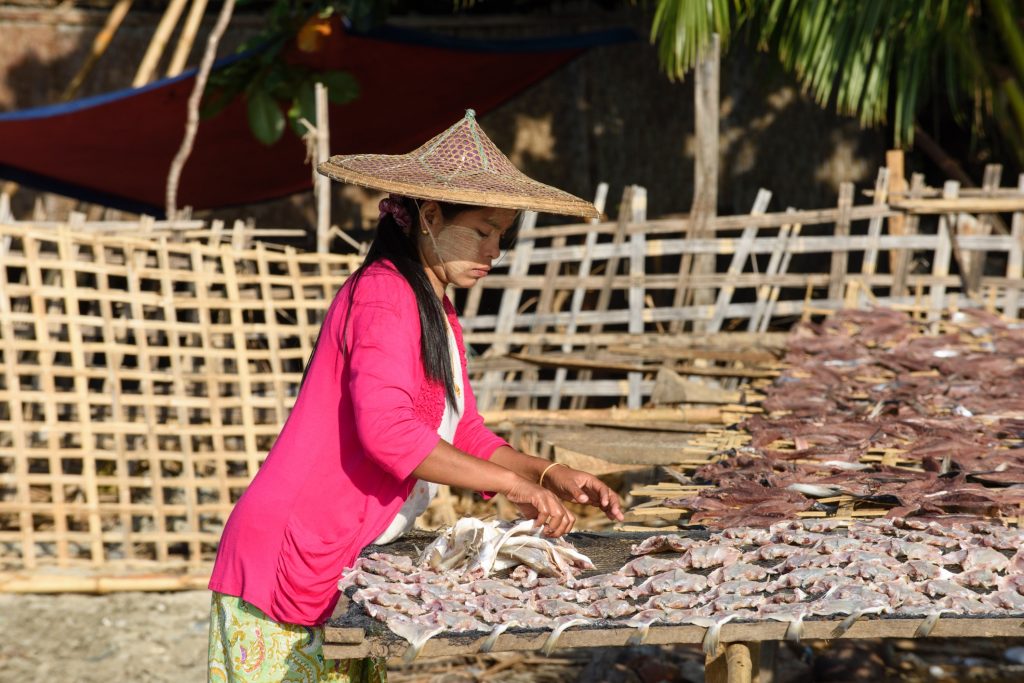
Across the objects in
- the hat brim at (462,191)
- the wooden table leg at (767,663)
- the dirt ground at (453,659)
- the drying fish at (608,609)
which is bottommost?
the dirt ground at (453,659)

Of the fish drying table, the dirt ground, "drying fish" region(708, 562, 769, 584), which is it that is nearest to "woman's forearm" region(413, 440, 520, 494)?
the fish drying table

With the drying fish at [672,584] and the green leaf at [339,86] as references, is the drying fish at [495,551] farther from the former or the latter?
the green leaf at [339,86]

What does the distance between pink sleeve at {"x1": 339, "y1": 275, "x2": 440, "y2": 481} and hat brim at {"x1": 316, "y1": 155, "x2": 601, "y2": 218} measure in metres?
0.18

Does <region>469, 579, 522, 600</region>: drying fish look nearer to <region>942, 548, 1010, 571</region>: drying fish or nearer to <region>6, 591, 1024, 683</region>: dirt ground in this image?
<region>942, 548, 1010, 571</region>: drying fish

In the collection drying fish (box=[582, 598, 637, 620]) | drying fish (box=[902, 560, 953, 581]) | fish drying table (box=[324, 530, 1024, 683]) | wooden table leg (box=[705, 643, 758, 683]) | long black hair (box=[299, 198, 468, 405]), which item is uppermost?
long black hair (box=[299, 198, 468, 405])

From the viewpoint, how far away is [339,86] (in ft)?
24.7

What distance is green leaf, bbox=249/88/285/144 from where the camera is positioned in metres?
7.33

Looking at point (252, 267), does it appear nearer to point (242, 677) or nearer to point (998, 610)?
point (242, 677)

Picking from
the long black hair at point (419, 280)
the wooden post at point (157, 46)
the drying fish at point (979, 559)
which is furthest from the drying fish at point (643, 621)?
the wooden post at point (157, 46)

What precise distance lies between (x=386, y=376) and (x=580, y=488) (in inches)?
21.3

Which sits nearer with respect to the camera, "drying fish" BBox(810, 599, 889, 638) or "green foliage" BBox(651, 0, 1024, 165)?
"drying fish" BBox(810, 599, 889, 638)

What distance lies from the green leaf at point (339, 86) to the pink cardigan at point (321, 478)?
5.30 metres

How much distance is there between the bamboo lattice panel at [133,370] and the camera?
5848mm

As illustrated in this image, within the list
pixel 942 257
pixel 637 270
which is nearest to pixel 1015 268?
pixel 942 257
